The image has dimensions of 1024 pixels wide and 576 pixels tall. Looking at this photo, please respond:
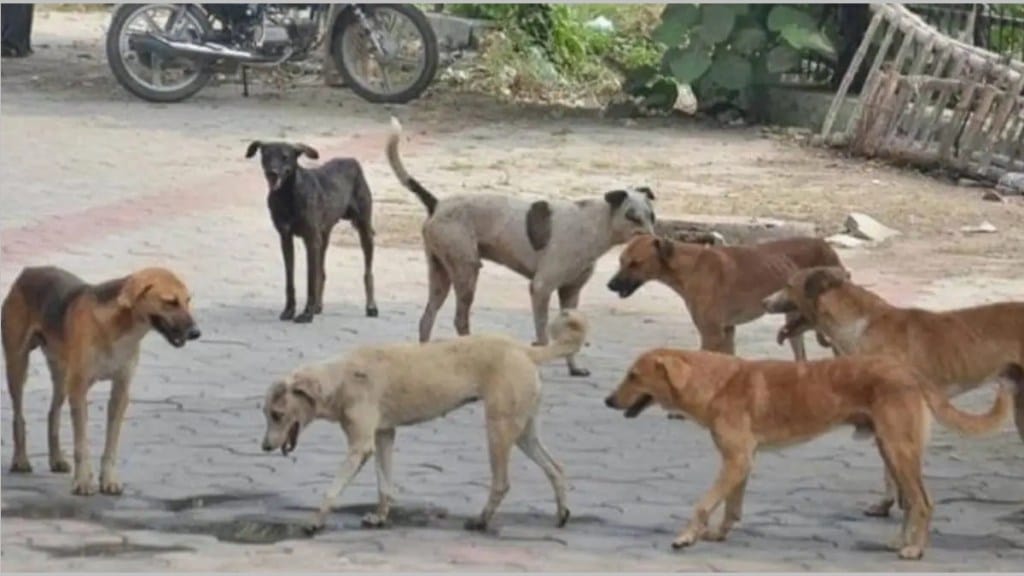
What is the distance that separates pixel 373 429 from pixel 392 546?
1.43 ft

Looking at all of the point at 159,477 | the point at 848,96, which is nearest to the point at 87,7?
the point at 848,96

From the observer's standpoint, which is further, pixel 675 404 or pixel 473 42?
pixel 473 42

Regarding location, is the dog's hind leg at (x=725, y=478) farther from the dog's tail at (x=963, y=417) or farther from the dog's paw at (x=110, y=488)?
the dog's paw at (x=110, y=488)

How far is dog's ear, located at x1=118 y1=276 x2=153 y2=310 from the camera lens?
7.68m

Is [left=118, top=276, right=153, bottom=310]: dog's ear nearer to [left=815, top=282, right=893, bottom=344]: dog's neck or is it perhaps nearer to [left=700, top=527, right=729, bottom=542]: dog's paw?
[left=700, top=527, right=729, bottom=542]: dog's paw

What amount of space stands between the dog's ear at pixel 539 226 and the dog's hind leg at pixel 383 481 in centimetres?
272

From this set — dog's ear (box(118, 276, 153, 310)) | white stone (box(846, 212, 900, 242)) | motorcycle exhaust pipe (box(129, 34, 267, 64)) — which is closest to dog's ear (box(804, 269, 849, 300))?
dog's ear (box(118, 276, 153, 310))

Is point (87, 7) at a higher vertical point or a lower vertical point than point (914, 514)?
lower

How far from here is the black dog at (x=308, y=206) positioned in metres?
11.3

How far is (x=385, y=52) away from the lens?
1909 cm

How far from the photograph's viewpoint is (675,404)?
288 inches

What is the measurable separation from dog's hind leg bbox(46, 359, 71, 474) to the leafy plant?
10.6 metres

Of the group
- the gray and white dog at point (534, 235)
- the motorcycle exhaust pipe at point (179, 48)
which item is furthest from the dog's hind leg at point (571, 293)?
the motorcycle exhaust pipe at point (179, 48)

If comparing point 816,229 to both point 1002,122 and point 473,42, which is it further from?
point 473,42
